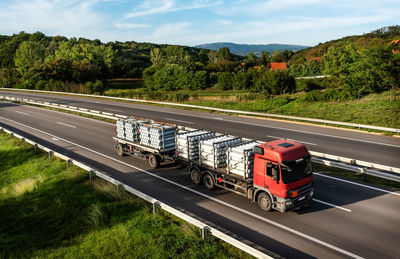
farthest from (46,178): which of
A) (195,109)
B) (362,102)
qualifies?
(362,102)

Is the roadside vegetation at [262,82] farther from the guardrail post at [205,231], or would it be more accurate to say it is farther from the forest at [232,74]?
the guardrail post at [205,231]

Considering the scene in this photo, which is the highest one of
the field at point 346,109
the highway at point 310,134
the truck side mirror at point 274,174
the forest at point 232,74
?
the forest at point 232,74

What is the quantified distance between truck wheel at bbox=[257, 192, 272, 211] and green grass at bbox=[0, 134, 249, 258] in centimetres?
285

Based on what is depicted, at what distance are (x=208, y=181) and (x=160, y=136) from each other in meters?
4.04

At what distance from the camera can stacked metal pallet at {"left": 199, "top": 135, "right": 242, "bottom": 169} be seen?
12.8 meters

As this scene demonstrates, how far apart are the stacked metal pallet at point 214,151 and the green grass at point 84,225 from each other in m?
3.25

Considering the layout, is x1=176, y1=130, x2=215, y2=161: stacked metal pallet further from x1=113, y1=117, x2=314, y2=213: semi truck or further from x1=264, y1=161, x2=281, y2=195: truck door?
x1=264, y1=161, x2=281, y2=195: truck door

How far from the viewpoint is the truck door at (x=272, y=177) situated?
34.5 ft

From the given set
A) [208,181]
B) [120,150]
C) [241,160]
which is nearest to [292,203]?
[241,160]

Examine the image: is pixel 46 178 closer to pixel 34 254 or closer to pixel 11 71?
pixel 34 254

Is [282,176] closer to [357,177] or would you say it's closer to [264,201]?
[264,201]

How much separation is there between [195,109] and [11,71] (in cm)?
7222

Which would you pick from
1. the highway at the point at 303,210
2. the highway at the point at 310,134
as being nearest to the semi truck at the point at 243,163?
the highway at the point at 303,210

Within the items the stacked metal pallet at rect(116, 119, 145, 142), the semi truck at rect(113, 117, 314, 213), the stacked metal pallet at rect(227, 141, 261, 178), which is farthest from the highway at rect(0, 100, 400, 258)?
the stacked metal pallet at rect(116, 119, 145, 142)
